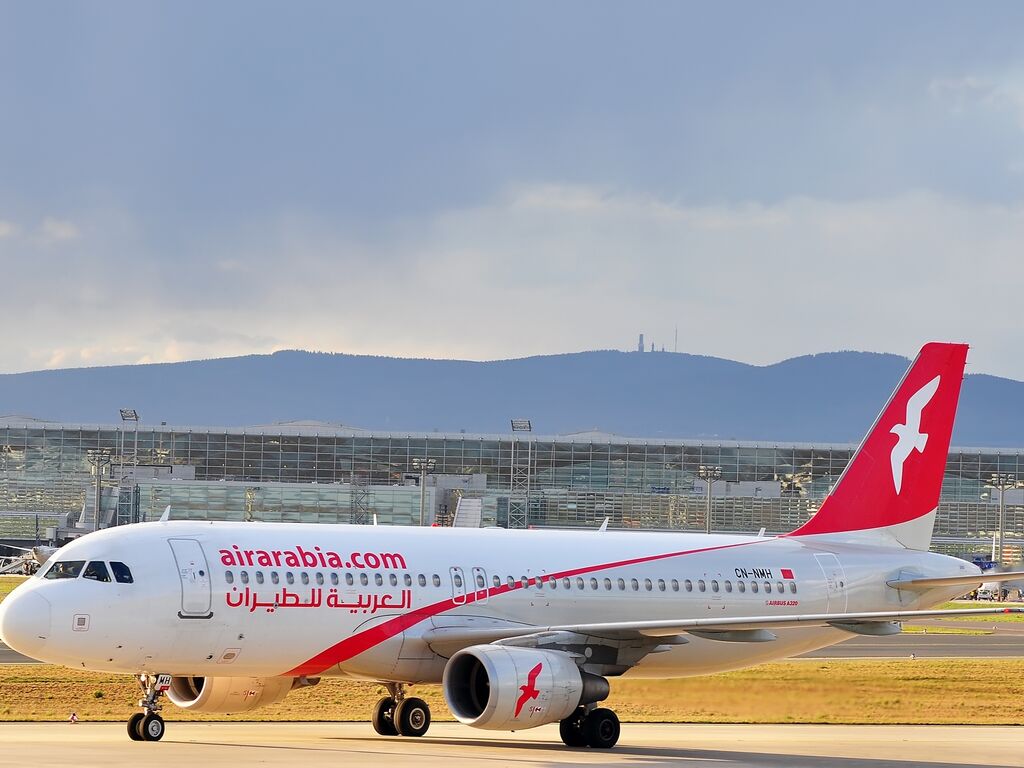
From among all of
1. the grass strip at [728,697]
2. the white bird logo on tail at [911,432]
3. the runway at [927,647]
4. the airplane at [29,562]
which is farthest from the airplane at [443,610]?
the airplane at [29,562]

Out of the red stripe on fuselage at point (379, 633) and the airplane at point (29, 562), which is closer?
the red stripe on fuselage at point (379, 633)

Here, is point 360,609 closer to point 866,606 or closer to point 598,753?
point 598,753

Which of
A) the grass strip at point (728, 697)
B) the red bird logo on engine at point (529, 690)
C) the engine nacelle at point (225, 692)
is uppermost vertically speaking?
the red bird logo on engine at point (529, 690)

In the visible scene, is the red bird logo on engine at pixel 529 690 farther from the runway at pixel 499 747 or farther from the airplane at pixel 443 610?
the runway at pixel 499 747

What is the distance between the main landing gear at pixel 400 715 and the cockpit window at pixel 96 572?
22.5 ft

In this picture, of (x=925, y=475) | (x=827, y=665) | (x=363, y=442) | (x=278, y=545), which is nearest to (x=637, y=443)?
(x=363, y=442)

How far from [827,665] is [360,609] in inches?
1050

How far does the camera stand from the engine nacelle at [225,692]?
3097 centimetres

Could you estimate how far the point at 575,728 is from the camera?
31.0 metres

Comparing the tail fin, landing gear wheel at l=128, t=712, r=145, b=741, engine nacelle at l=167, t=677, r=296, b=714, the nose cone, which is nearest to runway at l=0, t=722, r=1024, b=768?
landing gear wheel at l=128, t=712, r=145, b=741

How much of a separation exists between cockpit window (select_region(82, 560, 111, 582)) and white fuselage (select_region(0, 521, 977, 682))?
0.14 metres

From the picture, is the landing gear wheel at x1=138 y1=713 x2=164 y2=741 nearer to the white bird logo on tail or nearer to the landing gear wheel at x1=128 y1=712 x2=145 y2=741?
the landing gear wheel at x1=128 y1=712 x2=145 y2=741

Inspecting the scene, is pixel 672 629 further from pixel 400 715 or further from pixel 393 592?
pixel 400 715

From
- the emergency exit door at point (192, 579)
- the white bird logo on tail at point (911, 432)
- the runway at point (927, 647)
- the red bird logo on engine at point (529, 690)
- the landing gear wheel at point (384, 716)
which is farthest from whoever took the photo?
the runway at point (927, 647)
